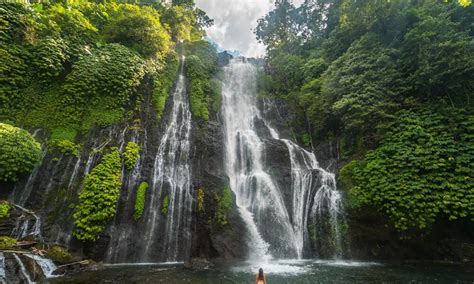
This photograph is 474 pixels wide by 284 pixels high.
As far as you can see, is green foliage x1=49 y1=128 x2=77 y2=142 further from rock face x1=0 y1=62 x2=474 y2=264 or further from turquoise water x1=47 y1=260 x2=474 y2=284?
turquoise water x1=47 y1=260 x2=474 y2=284

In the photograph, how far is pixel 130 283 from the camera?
7.78 meters

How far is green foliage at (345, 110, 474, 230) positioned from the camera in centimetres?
1016

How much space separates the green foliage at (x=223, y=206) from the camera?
40.2ft

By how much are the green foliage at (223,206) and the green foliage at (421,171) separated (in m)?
5.99

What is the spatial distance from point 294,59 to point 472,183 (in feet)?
56.9

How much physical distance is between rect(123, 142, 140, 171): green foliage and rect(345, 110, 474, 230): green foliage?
10.9 meters

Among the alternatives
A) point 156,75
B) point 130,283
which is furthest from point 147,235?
point 156,75

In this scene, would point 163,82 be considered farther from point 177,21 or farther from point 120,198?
point 120,198

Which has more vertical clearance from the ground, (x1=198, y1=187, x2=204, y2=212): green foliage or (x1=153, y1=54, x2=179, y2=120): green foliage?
(x1=153, y1=54, x2=179, y2=120): green foliage

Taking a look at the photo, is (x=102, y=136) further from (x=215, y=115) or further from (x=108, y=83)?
(x=215, y=115)

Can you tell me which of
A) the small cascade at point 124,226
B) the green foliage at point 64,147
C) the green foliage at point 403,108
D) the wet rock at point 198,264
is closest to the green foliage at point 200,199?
the wet rock at point 198,264

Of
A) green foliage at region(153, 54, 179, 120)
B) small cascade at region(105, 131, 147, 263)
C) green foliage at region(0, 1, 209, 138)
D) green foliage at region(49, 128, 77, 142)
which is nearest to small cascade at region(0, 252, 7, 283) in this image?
small cascade at region(105, 131, 147, 263)

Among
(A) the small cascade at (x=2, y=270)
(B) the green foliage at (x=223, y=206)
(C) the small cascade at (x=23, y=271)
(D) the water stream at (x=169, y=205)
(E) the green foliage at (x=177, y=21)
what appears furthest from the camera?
(E) the green foliage at (x=177, y=21)

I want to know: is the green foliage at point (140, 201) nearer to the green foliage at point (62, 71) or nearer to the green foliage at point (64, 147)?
the green foliage at point (64, 147)
